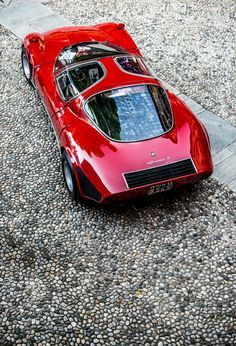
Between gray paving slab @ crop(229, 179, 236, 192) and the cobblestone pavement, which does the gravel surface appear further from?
the cobblestone pavement

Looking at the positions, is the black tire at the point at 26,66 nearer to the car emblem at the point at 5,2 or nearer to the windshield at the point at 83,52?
the windshield at the point at 83,52

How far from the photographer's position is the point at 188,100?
8.15 metres

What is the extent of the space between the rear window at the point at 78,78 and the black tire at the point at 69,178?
95 centimetres

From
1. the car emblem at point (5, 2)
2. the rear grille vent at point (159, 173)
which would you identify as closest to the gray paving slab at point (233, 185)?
the rear grille vent at point (159, 173)

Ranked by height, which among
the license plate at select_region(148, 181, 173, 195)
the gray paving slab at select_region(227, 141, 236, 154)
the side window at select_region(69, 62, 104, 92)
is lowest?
the gray paving slab at select_region(227, 141, 236, 154)

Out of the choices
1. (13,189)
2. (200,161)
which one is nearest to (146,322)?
(200,161)

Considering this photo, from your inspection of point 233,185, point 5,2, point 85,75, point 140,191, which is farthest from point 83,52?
point 5,2

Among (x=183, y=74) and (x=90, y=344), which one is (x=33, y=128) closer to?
(x=183, y=74)

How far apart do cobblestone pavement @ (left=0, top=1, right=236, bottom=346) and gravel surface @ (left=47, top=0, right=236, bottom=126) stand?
245 centimetres

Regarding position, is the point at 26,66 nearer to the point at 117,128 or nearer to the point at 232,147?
the point at 117,128

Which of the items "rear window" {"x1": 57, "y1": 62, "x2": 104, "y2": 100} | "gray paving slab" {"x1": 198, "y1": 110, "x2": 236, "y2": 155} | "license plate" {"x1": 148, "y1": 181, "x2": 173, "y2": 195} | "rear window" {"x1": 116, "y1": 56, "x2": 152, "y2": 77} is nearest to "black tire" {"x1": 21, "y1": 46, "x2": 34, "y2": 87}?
"rear window" {"x1": 57, "y1": 62, "x2": 104, "y2": 100}

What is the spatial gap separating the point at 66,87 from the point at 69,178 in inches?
55.1

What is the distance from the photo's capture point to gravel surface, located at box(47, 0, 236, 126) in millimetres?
8422

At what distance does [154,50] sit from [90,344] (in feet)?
20.3
